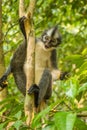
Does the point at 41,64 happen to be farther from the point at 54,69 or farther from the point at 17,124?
the point at 17,124

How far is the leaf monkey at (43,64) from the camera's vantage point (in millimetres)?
4223

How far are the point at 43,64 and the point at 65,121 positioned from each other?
348 cm

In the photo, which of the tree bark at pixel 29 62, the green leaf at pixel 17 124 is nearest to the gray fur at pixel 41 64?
the tree bark at pixel 29 62

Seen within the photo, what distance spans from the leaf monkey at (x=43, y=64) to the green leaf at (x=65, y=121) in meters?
2.48

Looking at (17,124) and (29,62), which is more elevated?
(29,62)

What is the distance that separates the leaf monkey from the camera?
4223mm

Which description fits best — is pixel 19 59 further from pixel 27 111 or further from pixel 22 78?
pixel 27 111

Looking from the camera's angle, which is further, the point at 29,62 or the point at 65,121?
the point at 29,62

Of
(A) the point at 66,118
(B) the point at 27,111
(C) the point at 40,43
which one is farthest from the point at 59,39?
(A) the point at 66,118

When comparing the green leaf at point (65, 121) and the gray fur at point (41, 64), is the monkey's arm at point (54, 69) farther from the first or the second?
the green leaf at point (65, 121)

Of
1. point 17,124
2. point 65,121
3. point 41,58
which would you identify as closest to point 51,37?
point 41,58

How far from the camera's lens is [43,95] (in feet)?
13.3

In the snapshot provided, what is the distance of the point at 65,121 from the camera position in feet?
4.49

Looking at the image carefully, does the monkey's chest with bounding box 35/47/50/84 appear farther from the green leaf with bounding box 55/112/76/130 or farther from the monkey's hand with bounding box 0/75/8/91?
the green leaf with bounding box 55/112/76/130
